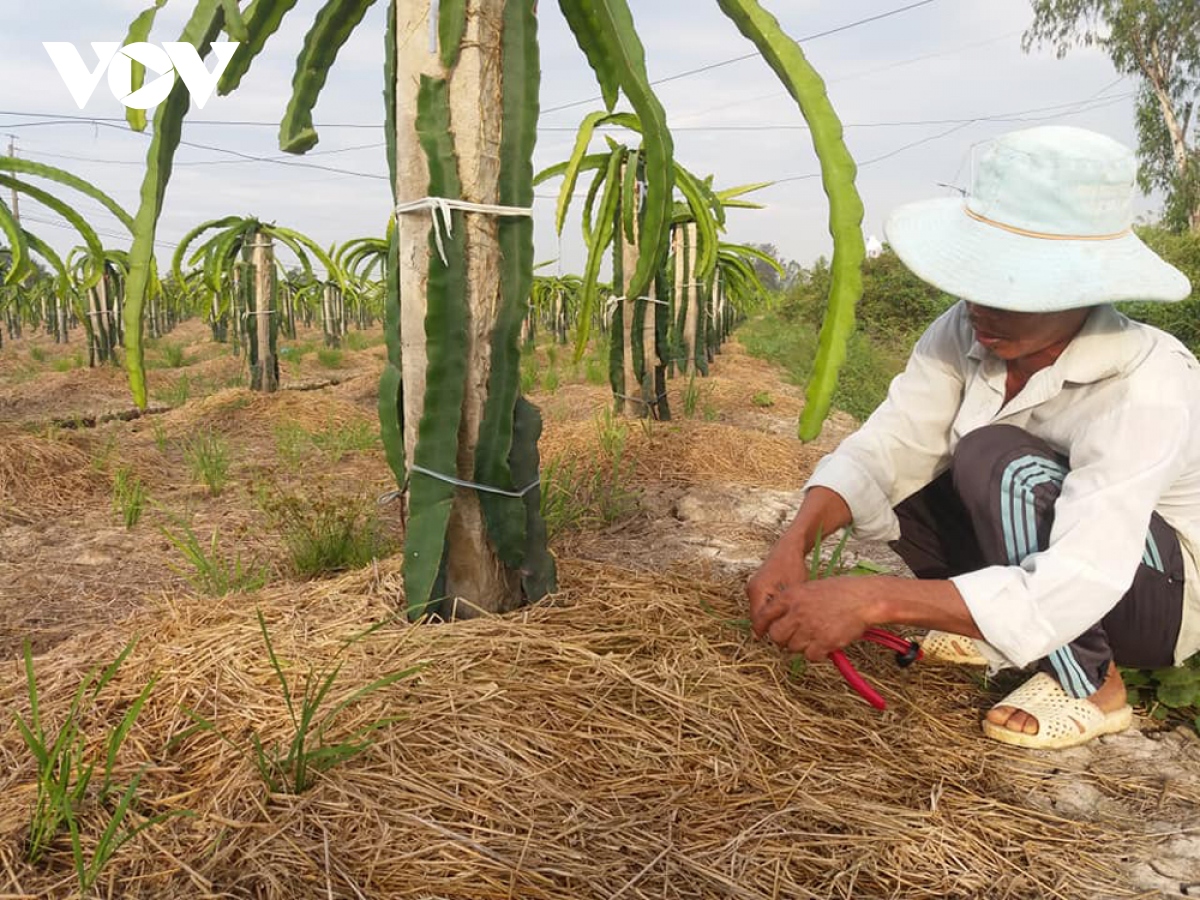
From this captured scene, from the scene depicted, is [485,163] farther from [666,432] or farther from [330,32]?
[666,432]

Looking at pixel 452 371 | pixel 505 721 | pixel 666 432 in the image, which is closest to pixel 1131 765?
pixel 505 721

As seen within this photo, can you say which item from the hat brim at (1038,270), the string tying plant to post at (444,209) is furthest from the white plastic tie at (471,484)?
the hat brim at (1038,270)

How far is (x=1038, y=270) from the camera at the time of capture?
1.43m

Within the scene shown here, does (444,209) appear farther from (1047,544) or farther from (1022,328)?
(1047,544)

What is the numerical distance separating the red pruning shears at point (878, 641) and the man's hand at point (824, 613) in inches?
3.4

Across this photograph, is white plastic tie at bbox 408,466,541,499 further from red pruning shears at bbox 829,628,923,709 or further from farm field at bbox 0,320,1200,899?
red pruning shears at bbox 829,628,923,709

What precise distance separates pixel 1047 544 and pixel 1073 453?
0.18 metres

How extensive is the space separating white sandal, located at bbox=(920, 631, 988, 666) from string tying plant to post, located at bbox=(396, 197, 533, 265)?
4.59ft

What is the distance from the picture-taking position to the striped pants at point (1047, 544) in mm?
1646

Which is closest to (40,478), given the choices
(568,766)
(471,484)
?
(471,484)

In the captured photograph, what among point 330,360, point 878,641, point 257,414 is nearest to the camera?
point 878,641

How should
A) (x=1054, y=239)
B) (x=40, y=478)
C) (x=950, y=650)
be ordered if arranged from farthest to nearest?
(x=40, y=478)
(x=950, y=650)
(x=1054, y=239)

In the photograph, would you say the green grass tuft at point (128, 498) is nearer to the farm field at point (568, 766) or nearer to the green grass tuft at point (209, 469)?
the green grass tuft at point (209, 469)

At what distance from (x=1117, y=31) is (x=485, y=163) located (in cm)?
2578
